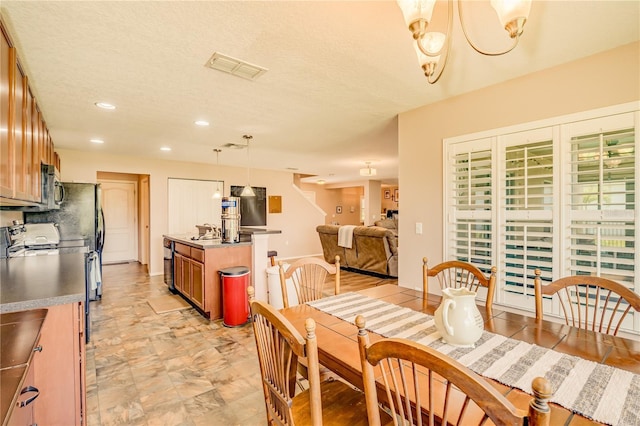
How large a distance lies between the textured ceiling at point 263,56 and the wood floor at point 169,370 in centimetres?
239

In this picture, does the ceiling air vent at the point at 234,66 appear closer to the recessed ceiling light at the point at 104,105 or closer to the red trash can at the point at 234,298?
the recessed ceiling light at the point at 104,105

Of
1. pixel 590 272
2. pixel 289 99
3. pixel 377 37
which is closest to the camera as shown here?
pixel 377 37

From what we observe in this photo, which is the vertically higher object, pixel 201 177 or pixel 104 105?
pixel 104 105

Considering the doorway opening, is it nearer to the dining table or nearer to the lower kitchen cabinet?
the lower kitchen cabinet

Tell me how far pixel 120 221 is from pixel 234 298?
5.77 meters

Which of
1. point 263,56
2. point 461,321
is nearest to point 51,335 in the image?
point 461,321

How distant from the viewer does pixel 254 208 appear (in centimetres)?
780

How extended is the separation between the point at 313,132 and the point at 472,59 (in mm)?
2408

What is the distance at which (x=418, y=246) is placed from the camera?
3209mm

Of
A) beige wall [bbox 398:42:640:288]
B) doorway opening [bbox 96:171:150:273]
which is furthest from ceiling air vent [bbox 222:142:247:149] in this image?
doorway opening [bbox 96:171:150:273]

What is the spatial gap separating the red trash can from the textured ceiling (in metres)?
1.86

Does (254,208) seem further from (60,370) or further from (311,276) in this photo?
(60,370)

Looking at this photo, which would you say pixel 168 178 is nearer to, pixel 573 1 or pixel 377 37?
pixel 377 37

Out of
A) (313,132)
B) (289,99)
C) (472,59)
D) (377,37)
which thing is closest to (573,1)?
(472,59)
